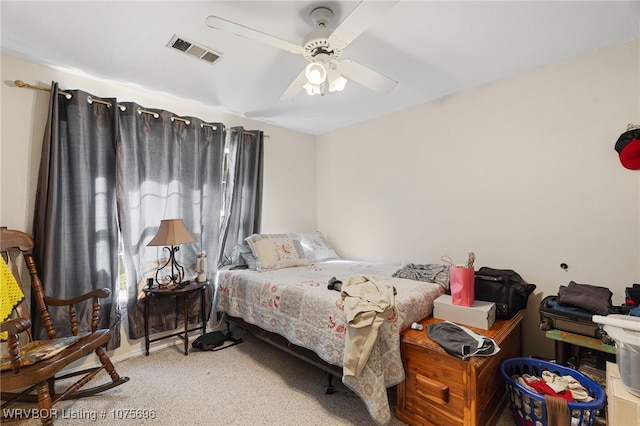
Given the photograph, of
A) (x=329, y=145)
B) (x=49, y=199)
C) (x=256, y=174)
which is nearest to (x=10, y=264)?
(x=49, y=199)

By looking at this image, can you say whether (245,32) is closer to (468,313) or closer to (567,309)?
(468,313)

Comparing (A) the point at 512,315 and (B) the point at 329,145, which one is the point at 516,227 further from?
A: (B) the point at 329,145

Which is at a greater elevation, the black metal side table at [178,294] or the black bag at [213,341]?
the black metal side table at [178,294]

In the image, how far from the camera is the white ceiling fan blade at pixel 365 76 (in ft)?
5.73

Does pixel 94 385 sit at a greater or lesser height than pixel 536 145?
lesser

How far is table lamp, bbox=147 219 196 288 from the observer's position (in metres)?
2.42

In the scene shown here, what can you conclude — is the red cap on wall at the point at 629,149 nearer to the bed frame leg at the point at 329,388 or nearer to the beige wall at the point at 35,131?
the bed frame leg at the point at 329,388

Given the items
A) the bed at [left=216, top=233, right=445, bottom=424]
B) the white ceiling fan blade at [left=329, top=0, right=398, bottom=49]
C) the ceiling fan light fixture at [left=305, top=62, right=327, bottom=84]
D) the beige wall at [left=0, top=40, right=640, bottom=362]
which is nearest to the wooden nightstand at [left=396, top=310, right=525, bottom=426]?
the bed at [left=216, top=233, right=445, bottom=424]

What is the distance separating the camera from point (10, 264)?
6.38ft

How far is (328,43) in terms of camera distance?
1561mm

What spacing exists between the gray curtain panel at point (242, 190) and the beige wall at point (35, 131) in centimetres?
21

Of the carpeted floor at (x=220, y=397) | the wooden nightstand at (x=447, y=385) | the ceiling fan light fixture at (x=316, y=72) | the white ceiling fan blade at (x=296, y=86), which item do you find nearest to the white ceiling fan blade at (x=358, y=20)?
the ceiling fan light fixture at (x=316, y=72)

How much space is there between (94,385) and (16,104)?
2.16 metres

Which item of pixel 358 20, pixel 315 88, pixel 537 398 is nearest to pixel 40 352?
pixel 315 88
